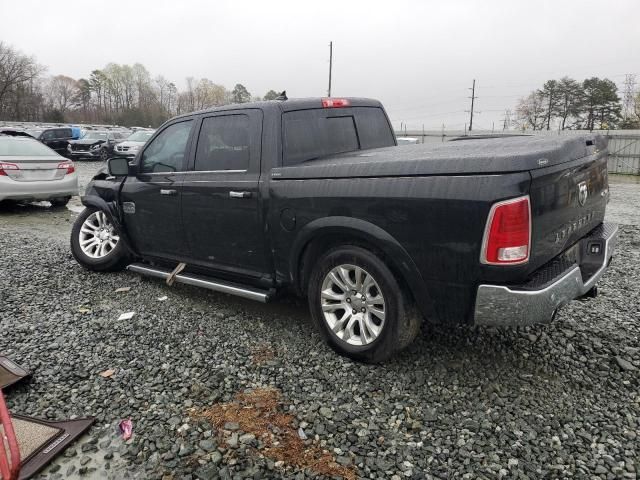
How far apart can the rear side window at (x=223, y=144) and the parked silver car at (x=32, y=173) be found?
6539 mm

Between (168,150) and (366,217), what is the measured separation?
98.1 inches

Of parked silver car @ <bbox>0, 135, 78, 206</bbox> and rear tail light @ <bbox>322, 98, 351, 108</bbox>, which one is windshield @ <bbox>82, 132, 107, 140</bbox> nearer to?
parked silver car @ <bbox>0, 135, 78, 206</bbox>

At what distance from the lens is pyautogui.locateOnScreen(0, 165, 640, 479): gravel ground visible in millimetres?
2551

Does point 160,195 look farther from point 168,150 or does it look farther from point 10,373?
point 10,373

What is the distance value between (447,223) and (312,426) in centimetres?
139

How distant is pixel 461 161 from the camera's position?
283cm

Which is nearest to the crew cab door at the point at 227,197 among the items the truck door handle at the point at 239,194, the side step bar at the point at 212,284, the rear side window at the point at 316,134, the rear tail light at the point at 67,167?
the truck door handle at the point at 239,194

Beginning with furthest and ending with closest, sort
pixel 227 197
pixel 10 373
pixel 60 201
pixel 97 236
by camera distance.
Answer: pixel 60 201 → pixel 97 236 → pixel 227 197 → pixel 10 373

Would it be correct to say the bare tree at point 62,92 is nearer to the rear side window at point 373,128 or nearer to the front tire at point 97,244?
the front tire at point 97,244

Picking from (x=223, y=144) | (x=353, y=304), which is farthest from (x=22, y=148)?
(x=353, y=304)

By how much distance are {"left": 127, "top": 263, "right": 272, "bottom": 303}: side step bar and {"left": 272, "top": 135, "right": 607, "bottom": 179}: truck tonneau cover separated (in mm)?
958

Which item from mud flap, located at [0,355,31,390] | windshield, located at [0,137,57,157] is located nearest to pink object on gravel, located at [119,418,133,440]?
mud flap, located at [0,355,31,390]

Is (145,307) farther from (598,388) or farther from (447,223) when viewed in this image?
(598,388)

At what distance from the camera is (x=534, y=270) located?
2918 millimetres
